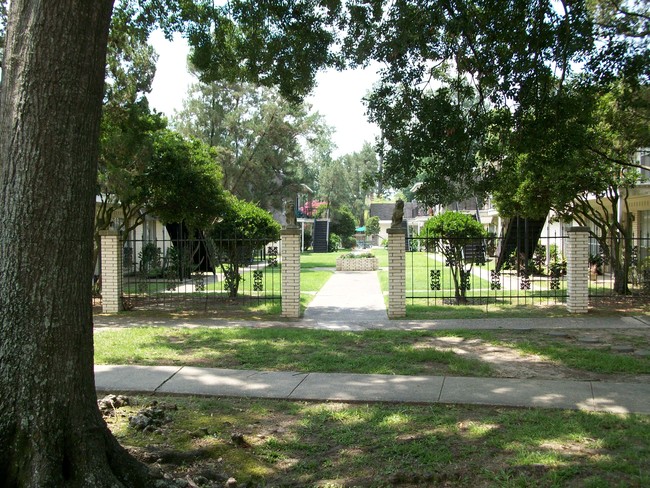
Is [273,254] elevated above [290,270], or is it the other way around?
[273,254]

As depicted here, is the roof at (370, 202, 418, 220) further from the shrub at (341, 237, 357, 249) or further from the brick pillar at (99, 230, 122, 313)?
the brick pillar at (99, 230, 122, 313)

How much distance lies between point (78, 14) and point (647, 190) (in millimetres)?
20125

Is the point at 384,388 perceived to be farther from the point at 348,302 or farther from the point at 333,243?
the point at 333,243

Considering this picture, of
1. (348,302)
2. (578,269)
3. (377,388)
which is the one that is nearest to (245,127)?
(348,302)

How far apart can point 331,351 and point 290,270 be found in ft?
13.1

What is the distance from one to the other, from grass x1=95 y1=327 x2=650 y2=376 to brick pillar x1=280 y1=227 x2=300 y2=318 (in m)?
1.59

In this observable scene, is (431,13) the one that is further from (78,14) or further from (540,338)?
(78,14)

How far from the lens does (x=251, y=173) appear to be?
37906 mm

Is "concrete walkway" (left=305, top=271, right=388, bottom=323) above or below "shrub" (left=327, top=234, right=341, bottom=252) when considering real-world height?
below

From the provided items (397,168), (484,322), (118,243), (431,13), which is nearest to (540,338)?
(484,322)

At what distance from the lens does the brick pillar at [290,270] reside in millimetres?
12516

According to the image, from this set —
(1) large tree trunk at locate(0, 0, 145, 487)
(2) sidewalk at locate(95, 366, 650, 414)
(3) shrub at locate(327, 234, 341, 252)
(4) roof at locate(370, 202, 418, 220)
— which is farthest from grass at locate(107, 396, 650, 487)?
(4) roof at locate(370, 202, 418, 220)

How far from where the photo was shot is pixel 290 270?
1259cm

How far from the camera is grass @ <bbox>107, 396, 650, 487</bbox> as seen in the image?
13.6ft
